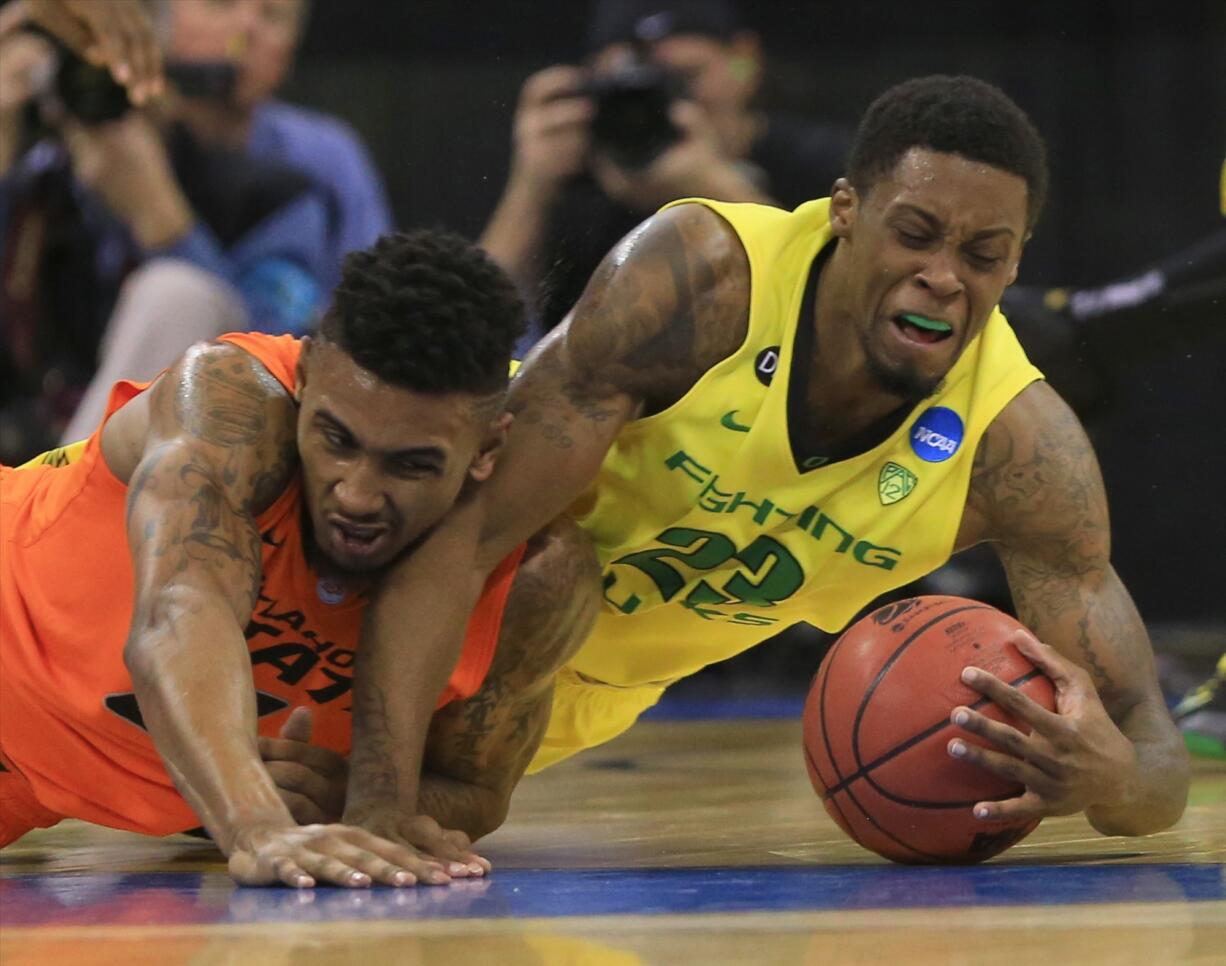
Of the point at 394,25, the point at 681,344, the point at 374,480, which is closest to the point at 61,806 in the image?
the point at 374,480

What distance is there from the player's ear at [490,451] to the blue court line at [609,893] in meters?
0.61

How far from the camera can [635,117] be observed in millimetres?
5848

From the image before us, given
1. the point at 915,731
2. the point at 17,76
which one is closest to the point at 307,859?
the point at 915,731

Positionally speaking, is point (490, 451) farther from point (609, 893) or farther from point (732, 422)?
point (609, 893)

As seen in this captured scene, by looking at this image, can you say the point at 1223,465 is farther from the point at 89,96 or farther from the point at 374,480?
the point at 374,480

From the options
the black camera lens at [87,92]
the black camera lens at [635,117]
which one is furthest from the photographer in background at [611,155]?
the black camera lens at [87,92]

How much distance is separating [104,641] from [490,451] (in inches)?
25.9

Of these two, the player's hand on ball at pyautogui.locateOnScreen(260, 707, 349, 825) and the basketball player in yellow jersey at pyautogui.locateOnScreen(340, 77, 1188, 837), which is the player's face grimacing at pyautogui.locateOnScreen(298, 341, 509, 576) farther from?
the player's hand on ball at pyautogui.locateOnScreen(260, 707, 349, 825)

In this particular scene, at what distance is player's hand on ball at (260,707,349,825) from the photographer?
2.96 m

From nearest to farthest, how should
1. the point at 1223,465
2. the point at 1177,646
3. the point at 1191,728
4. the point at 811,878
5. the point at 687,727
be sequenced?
the point at 811,878, the point at 1191,728, the point at 687,727, the point at 1177,646, the point at 1223,465

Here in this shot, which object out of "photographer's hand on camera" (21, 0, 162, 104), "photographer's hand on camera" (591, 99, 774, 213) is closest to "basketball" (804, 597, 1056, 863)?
"photographer's hand on camera" (21, 0, 162, 104)

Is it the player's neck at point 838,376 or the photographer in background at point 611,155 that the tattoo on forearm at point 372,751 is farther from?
the photographer in background at point 611,155

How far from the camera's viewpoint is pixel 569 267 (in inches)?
247

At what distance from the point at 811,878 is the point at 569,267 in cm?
387
